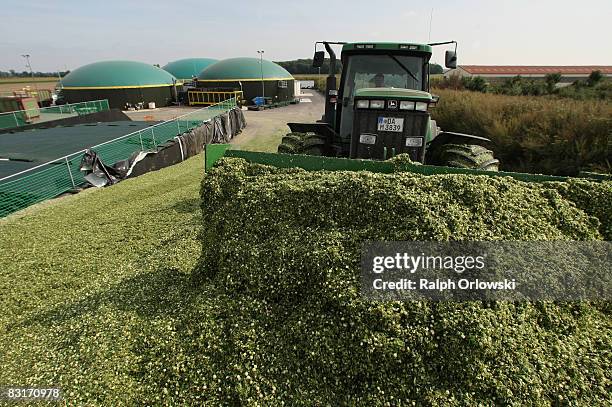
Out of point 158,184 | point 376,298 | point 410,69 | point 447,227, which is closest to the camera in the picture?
point 376,298

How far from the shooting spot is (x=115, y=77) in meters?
31.2

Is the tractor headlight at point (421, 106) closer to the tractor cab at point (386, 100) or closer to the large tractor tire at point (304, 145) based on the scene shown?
A: the tractor cab at point (386, 100)

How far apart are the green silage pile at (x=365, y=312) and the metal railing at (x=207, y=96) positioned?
2958 cm

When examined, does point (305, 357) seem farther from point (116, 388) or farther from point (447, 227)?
point (447, 227)

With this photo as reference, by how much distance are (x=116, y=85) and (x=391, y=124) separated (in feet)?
109

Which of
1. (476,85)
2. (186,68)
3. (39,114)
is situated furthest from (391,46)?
(186,68)

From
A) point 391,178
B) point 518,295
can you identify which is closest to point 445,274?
point 518,295

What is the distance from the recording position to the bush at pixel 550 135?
7.71 m

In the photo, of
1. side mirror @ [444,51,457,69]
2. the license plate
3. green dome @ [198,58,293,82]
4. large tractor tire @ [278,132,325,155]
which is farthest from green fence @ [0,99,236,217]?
green dome @ [198,58,293,82]

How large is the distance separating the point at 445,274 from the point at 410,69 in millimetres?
3943

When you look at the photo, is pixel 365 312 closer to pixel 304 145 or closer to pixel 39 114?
pixel 304 145

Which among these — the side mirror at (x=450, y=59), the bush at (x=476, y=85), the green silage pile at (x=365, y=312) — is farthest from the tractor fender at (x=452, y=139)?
the bush at (x=476, y=85)

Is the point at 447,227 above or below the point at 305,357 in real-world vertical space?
above

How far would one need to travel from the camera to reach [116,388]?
258cm
